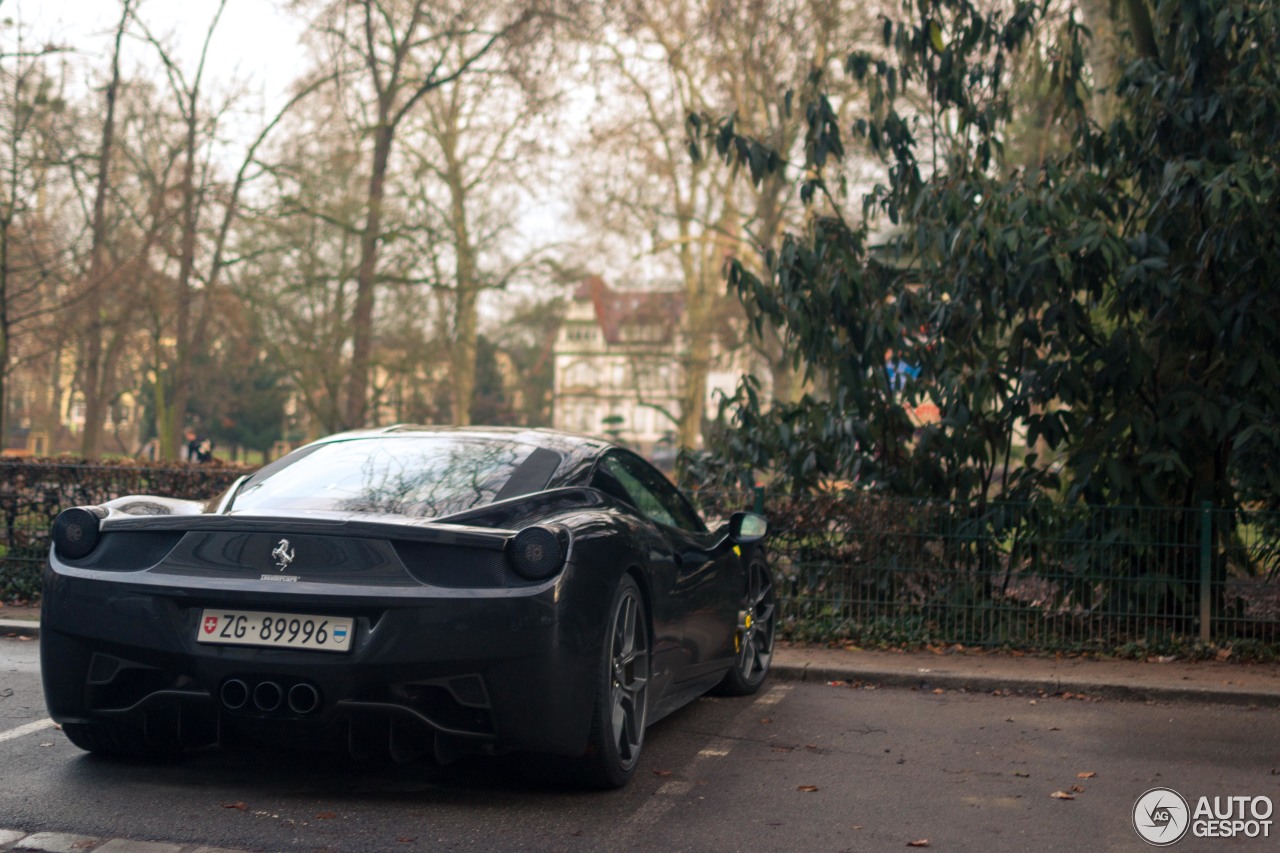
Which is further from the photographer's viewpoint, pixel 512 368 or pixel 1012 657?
pixel 512 368

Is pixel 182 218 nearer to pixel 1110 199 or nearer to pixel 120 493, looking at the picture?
pixel 120 493

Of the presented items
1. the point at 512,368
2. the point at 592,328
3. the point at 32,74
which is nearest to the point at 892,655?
the point at 32,74

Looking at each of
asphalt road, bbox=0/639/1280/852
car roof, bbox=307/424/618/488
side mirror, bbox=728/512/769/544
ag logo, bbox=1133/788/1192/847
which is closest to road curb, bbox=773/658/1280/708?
asphalt road, bbox=0/639/1280/852

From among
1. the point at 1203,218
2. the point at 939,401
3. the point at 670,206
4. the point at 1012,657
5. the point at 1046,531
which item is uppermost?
the point at 670,206

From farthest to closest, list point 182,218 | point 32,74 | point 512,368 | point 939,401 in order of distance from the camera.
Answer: point 512,368 < point 182,218 < point 32,74 < point 939,401

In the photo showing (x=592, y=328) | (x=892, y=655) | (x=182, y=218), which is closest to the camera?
(x=892, y=655)

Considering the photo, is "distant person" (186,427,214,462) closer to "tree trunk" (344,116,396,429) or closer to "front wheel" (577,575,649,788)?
"tree trunk" (344,116,396,429)

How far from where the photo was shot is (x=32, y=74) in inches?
801

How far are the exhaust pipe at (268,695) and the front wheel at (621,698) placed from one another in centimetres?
108

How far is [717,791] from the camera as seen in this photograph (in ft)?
17.8

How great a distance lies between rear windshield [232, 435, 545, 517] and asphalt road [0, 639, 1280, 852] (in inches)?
40.8

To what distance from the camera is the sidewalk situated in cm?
829

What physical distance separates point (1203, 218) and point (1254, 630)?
2.89 m

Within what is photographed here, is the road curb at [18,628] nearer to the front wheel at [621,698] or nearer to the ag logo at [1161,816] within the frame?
the front wheel at [621,698]
